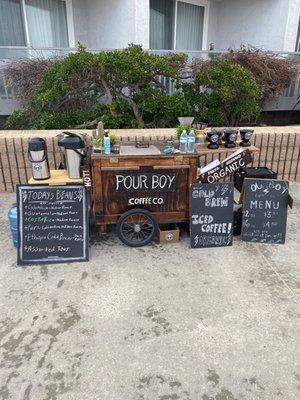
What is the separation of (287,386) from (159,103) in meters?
5.30

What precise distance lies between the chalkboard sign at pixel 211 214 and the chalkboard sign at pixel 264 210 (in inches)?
10.2

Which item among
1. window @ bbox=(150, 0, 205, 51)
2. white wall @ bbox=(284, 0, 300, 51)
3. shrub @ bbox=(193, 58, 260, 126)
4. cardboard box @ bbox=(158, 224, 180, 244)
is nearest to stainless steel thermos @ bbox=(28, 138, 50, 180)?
cardboard box @ bbox=(158, 224, 180, 244)

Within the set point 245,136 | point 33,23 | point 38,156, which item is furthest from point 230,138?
point 33,23

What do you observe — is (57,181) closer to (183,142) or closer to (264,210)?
(183,142)

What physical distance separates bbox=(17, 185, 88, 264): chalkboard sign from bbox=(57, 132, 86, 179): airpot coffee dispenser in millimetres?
242

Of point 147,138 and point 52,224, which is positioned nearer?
point 52,224

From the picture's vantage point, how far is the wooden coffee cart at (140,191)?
3852 millimetres

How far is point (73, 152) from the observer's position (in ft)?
12.7

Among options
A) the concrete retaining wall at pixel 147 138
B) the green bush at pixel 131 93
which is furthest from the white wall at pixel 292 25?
the concrete retaining wall at pixel 147 138

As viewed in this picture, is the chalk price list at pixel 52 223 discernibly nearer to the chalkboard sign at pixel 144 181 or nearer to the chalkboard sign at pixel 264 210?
the chalkboard sign at pixel 144 181

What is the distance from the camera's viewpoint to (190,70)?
23.3 ft

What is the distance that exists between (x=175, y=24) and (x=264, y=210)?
7954mm

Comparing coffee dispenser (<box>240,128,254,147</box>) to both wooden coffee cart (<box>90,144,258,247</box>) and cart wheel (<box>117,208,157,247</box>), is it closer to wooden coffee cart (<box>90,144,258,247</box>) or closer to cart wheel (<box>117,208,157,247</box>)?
wooden coffee cart (<box>90,144,258,247</box>)

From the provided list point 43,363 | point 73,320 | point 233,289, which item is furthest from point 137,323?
point 233,289
